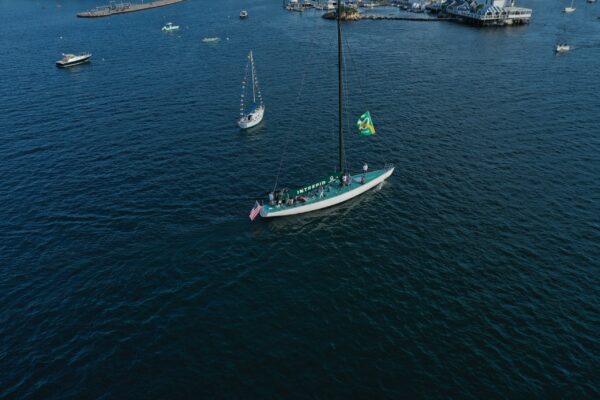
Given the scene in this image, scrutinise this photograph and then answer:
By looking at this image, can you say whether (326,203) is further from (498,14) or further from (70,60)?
(498,14)

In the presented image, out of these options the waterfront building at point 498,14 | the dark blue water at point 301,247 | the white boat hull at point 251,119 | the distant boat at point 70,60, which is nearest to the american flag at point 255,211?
the dark blue water at point 301,247

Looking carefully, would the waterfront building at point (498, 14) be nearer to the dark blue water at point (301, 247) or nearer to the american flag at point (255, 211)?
the dark blue water at point (301, 247)

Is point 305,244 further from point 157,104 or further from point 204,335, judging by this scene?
point 157,104

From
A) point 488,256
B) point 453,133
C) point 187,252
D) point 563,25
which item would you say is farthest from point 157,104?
point 563,25

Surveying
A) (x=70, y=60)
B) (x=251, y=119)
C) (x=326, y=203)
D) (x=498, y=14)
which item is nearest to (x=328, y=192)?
(x=326, y=203)

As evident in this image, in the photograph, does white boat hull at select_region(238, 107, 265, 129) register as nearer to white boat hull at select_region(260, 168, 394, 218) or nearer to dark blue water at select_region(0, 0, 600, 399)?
dark blue water at select_region(0, 0, 600, 399)
